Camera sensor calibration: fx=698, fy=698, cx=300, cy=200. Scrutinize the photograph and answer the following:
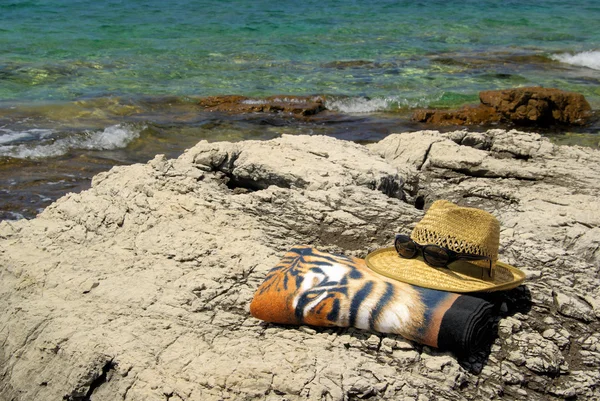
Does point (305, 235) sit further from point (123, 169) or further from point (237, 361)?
point (123, 169)

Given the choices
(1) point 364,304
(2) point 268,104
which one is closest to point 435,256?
(1) point 364,304

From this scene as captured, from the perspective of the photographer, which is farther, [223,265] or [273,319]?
[223,265]

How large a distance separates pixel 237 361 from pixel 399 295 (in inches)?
29.2

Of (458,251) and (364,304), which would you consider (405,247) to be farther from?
(364,304)

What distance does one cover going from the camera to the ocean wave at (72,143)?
8148 mm

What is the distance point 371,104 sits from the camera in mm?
11094

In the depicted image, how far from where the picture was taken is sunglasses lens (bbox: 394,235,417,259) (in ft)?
10.6

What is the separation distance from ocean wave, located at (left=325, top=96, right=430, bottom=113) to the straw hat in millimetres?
7794

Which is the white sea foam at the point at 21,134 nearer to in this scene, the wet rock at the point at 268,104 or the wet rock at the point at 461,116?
the wet rock at the point at 268,104

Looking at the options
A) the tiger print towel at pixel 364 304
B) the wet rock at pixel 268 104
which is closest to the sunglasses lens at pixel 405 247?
the tiger print towel at pixel 364 304

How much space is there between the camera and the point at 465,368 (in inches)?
113

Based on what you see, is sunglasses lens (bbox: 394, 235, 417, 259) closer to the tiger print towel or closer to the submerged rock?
the tiger print towel

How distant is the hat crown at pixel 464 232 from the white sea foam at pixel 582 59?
503 inches

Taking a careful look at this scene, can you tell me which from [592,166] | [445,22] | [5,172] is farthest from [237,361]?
[445,22]
